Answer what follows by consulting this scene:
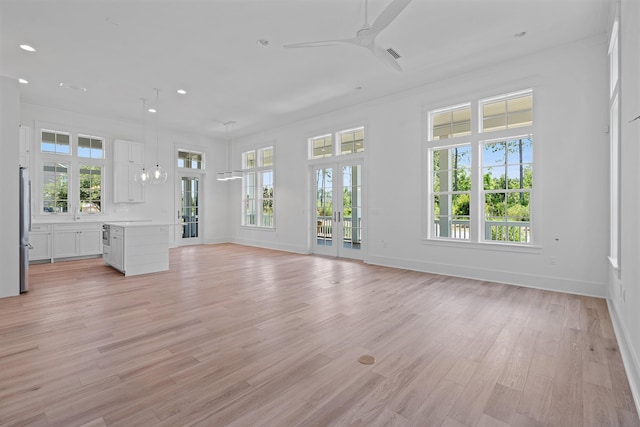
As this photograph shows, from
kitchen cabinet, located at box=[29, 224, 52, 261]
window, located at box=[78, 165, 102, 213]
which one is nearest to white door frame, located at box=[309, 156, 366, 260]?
window, located at box=[78, 165, 102, 213]

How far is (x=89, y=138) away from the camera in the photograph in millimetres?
7621

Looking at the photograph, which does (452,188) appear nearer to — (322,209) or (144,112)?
(322,209)

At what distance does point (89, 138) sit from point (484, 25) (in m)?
8.46

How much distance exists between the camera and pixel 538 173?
14.9ft

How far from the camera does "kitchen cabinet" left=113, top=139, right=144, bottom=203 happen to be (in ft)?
25.5

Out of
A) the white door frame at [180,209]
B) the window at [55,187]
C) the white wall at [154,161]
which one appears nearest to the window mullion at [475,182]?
the white door frame at [180,209]

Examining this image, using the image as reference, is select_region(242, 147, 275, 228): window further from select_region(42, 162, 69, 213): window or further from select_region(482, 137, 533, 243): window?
select_region(482, 137, 533, 243): window

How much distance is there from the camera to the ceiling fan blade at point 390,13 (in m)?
2.49

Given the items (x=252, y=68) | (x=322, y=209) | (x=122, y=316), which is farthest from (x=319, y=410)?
(x=322, y=209)

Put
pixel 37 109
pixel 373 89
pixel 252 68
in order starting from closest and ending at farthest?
pixel 252 68 < pixel 373 89 < pixel 37 109

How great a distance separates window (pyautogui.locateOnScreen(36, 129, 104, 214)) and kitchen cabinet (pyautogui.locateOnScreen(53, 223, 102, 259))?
2.12 ft

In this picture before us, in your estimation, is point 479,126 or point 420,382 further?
point 479,126

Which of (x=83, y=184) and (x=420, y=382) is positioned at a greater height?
(x=83, y=184)

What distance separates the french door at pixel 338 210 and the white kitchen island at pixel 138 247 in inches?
139
